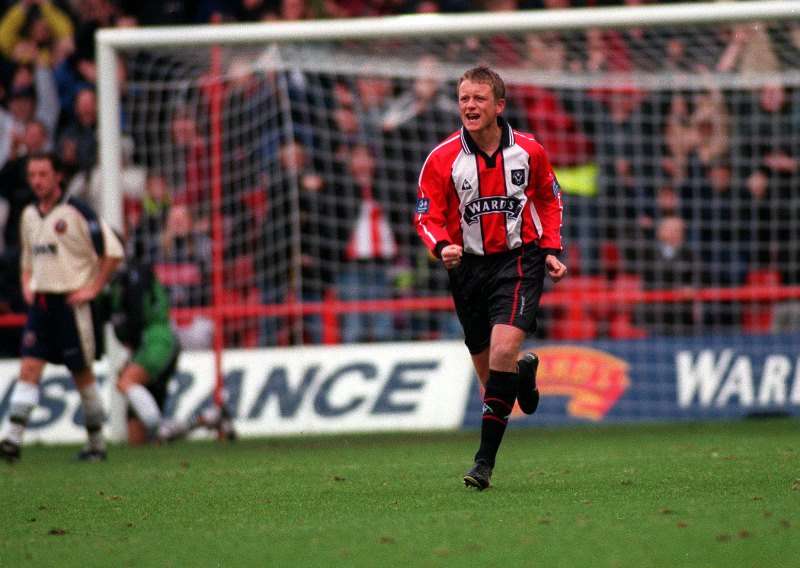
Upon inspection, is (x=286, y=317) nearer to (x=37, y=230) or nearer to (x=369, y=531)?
(x=37, y=230)

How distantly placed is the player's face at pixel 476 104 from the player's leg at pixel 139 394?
5.48 meters

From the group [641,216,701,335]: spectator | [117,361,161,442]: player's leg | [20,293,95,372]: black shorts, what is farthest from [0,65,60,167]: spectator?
[641,216,701,335]: spectator

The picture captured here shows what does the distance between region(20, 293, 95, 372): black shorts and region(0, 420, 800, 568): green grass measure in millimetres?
769

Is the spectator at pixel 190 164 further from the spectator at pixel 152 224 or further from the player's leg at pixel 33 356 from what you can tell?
the player's leg at pixel 33 356

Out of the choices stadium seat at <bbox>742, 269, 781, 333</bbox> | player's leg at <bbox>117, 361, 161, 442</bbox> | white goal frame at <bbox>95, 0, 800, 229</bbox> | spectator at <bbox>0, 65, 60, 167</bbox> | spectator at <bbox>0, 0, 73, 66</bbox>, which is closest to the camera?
player's leg at <bbox>117, 361, 161, 442</bbox>

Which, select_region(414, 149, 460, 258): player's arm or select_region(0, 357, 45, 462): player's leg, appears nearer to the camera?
select_region(414, 149, 460, 258): player's arm

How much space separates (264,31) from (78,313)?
330 centimetres

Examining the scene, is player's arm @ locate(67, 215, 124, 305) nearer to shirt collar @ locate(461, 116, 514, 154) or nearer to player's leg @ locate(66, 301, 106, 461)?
player's leg @ locate(66, 301, 106, 461)

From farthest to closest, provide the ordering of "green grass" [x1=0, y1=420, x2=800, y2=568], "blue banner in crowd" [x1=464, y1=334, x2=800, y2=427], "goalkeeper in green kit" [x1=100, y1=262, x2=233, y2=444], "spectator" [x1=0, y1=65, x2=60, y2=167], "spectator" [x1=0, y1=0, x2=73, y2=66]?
"spectator" [x1=0, y1=0, x2=73, y2=66] < "spectator" [x1=0, y1=65, x2=60, y2=167] < "blue banner in crowd" [x1=464, y1=334, x2=800, y2=427] < "goalkeeper in green kit" [x1=100, y1=262, x2=233, y2=444] < "green grass" [x1=0, y1=420, x2=800, y2=568]

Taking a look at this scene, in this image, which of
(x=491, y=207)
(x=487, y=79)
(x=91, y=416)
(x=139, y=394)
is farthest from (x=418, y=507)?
(x=139, y=394)

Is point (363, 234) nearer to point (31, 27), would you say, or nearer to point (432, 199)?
point (31, 27)

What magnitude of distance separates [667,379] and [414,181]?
3.23 m

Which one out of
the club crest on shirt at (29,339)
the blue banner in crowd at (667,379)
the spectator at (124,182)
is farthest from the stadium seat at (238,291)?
the club crest on shirt at (29,339)

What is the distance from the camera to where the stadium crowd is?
568 inches
